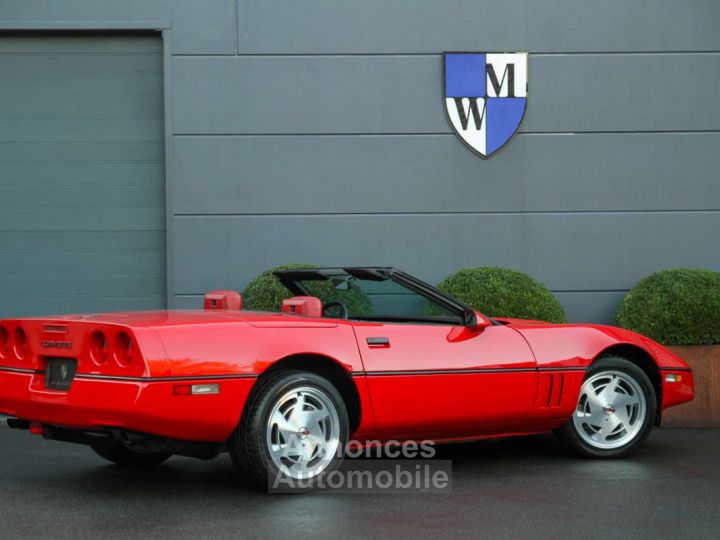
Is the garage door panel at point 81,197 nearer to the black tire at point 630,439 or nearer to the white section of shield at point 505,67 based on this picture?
the white section of shield at point 505,67

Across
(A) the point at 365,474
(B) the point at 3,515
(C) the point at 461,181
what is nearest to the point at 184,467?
(A) the point at 365,474

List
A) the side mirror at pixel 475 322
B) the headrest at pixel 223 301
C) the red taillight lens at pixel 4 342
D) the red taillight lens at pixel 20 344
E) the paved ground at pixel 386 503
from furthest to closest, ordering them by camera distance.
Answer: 1. the headrest at pixel 223 301
2. the side mirror at pixel 475 322
3. the red taillight lens at pixel 4 342
4. the red taillight lens at pixel 20 344
5. the paved ground at pixel 386 503

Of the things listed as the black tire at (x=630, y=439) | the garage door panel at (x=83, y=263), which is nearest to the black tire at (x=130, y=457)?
the black tire at (x=630, y=439)

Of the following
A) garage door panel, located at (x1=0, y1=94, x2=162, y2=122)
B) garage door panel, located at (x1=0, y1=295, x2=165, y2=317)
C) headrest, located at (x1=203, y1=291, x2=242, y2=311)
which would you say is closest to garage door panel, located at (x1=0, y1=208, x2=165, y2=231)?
garage door panel, located at (x1=0, y1=295, x2=165, y2=317)

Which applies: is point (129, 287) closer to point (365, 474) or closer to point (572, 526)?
point (365, 474)

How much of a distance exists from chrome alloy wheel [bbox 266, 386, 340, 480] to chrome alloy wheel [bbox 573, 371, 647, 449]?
1.92 m

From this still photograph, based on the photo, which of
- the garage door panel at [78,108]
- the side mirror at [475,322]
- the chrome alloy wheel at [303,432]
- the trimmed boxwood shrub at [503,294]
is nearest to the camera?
the chrome alloy wheel at [303,432]

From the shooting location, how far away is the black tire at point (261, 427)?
5867 mm

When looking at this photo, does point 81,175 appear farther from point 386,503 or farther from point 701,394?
point 386,503

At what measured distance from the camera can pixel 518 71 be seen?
1164cm

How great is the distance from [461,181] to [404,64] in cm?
131

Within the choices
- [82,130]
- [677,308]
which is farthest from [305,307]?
[82,130]

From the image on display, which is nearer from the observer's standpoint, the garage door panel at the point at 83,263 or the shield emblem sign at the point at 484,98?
the shield emblem sign at the point at 484,98

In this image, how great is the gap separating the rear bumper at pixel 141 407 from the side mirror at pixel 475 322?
153cm
